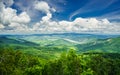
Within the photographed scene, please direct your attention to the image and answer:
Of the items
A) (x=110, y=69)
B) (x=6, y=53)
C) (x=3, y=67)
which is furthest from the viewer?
(x=110, y=69)

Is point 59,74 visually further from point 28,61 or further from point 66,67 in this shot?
point 28,61

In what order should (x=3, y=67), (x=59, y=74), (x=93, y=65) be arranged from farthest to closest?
(x=93, y=65), (x=3, y=67), (x=59, y=74)

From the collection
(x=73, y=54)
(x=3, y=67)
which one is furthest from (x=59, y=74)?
(x=3, y=67)

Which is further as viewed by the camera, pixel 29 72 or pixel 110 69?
pixel 110 69

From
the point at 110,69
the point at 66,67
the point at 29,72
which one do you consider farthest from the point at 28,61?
the point at 110,69

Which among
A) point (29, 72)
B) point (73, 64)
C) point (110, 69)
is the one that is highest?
point (73, 64)

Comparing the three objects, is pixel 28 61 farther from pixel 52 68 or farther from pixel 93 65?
pixel 93 65

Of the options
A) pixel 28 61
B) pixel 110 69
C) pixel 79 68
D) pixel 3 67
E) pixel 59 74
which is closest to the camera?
pixel 79 68

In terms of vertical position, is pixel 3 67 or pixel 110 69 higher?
pixel 3 67

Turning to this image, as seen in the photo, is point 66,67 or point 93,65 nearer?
point 66,67
